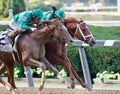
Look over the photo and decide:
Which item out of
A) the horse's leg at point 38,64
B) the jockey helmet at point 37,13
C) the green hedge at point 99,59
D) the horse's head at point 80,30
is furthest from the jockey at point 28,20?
the green hedge at point 99,59

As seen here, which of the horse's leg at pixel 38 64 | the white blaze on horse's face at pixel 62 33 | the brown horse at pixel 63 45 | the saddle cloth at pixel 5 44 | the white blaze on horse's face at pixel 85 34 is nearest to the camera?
the horse's leg at pixel 38 64

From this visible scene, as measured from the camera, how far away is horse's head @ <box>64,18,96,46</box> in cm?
852

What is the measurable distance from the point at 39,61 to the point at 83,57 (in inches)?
47.0

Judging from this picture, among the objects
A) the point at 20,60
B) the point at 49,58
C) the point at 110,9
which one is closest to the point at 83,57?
the point at 49,58

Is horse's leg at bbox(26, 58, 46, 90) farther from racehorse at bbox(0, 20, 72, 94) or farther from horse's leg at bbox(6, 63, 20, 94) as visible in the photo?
horse's leg at bbox(6, 63, 20, 94)

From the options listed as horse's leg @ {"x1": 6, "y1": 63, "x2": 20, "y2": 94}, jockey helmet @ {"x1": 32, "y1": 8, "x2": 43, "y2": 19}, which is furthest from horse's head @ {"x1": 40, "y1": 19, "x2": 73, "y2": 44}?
horse's leg @ {"x1": 6, "y1": 63, "x2": 20, "y2": 94}

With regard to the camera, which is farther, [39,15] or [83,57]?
Answer: [83,57]

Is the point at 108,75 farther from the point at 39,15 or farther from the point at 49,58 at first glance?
the point at 39,15

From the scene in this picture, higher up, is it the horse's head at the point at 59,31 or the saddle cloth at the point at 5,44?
the horse's head at the point at 59,31

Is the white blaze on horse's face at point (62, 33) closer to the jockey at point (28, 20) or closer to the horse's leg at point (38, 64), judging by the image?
the jockey at point (28, 20)

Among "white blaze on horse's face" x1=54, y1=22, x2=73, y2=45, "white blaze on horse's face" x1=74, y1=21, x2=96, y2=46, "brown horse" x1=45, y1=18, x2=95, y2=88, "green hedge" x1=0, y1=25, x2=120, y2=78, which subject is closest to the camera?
"white blaze on horse's face" x1=54, y1=22, x2=73, y2=45

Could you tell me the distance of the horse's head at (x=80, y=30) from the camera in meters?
8.52

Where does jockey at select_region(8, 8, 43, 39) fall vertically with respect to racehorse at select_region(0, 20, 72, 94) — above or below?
above

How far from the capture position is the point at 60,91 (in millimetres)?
8805
